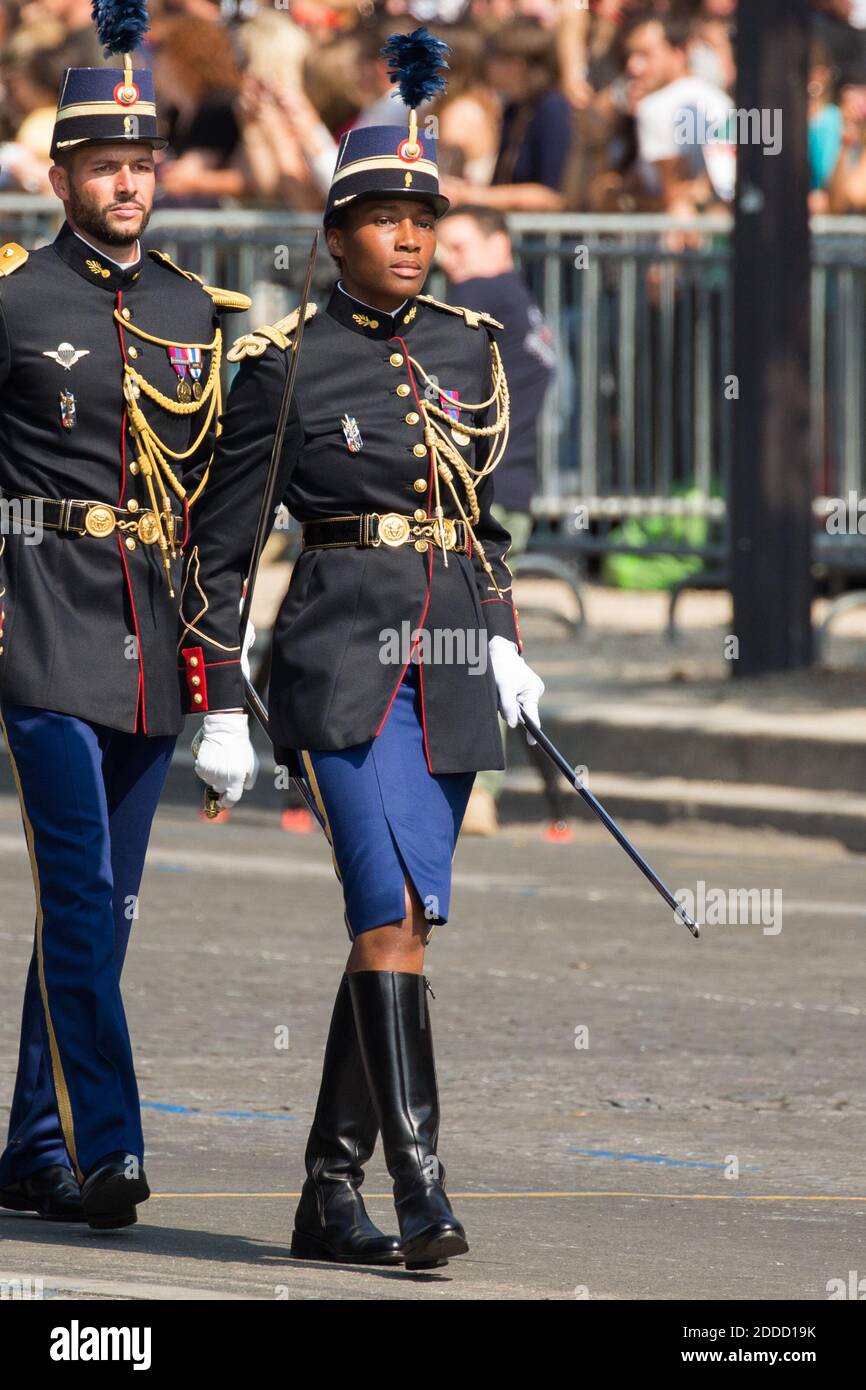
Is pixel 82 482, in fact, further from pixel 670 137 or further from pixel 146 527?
pixel 670 137

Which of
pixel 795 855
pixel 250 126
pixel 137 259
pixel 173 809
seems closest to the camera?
pixel 137 259

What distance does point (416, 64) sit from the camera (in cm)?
570

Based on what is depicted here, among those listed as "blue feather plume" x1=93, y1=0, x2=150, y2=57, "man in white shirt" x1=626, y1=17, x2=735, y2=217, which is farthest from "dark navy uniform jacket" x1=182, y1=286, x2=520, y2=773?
"man in white shirt" x1=626, y1=17, x2=735, y2=217

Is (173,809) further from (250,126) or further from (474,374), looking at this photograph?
(474,374)

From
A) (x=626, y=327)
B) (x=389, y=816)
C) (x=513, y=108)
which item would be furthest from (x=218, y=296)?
(x=513, y=108)

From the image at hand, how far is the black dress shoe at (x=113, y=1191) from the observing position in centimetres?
562

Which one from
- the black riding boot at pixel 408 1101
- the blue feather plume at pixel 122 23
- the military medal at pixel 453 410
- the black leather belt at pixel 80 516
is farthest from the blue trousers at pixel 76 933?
the blue feather plume at pixel 122 23

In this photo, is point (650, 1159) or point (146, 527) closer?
point (146, 527)

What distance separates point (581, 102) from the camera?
52.0ft

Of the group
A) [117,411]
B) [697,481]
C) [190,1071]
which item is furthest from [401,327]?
[697,481]

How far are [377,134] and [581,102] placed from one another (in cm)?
1048

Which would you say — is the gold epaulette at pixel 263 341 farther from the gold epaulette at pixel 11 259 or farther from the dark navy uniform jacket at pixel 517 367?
the dark navy uniform jacket at pixel 517 367

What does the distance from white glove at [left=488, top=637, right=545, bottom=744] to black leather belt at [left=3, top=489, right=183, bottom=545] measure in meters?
0.73

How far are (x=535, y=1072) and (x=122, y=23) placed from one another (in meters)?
2.83
